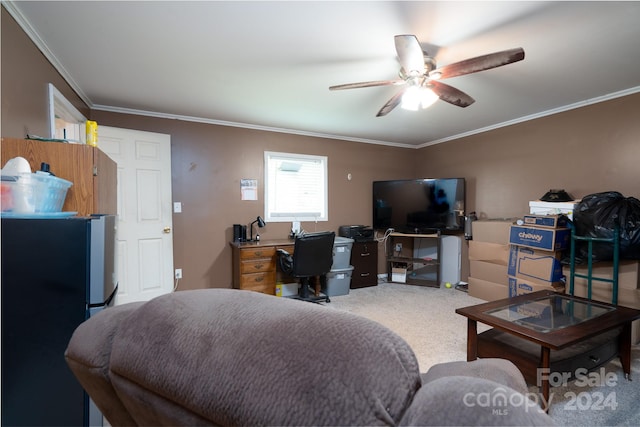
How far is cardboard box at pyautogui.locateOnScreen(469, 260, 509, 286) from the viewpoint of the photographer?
336 centimetres

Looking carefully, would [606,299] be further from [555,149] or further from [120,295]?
[120,295]

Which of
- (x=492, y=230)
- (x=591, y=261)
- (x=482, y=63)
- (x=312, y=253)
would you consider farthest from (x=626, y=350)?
(x=312, y=253)

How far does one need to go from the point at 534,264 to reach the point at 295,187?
309cm

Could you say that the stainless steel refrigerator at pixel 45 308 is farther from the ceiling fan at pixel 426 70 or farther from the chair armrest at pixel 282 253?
the chair armrest at pixel 282 253

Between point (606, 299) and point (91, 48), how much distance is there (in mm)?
4698

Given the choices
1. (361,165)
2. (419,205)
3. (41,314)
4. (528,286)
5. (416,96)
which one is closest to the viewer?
(41,314)

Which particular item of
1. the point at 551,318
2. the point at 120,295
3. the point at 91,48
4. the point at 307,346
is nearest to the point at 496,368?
the point at 307,346

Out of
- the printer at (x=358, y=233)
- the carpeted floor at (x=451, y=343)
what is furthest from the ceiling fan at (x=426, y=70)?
the printer at (x=358, y=233)

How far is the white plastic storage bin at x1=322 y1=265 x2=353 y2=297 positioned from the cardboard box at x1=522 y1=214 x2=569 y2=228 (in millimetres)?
2220

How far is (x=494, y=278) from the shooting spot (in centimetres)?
346

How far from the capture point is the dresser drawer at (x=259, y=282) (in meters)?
3.36

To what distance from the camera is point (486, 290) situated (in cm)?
353

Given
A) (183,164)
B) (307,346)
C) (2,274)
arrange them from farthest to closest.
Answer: (183,164) → (2,274) → (307,346)

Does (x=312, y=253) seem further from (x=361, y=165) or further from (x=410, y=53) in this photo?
(x=410, y=53)
